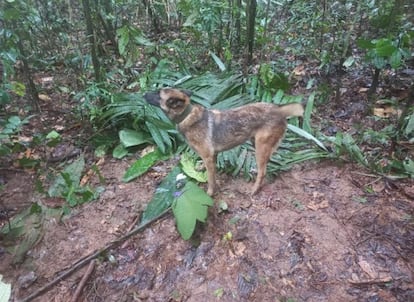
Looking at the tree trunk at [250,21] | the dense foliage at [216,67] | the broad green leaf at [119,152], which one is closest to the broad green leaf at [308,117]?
the dense foliage at [216,67]

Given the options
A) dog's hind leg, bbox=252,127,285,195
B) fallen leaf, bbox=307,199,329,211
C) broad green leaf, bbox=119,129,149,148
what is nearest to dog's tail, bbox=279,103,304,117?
dog's hind leg, bbox=252,127,285,195

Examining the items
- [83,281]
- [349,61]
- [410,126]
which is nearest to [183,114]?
[83,281]

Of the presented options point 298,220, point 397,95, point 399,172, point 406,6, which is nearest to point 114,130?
point 298,220

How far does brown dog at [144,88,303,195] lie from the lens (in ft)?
11.2

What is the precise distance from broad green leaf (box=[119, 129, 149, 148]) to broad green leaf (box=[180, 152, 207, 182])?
73 cm

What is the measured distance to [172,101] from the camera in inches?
127

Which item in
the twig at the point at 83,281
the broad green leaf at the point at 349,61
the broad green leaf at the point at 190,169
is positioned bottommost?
the twig at the point at 83,281

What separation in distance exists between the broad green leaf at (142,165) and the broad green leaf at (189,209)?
3.66 feet

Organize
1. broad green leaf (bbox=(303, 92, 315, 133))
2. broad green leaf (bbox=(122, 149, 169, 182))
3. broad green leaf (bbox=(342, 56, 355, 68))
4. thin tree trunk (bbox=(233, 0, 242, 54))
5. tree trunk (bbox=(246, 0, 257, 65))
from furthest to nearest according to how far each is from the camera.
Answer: thin tree trunk (bbox=(233, 0, 242, 54))
broad green leaf (bbox=(342, 56, 355, 68))
tree trunk (bbox=(246, 0, 257, 65))
broad green leaf (bbox=(303, 92, 315, 133))
broad green leaf (bbox=(122, 149, 169, 182))

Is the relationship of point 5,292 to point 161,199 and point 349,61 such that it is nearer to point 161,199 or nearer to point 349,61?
point 161,199

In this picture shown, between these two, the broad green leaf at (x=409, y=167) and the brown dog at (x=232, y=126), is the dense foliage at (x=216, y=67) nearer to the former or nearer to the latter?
the broad green leaf at (x=409, y=167)

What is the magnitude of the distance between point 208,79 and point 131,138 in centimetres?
155

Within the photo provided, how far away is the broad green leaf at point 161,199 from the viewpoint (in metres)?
3.67

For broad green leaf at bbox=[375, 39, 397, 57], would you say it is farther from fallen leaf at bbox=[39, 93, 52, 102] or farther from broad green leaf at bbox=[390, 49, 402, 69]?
fallen leaf at bbox=[39, 93, 52, 102]
